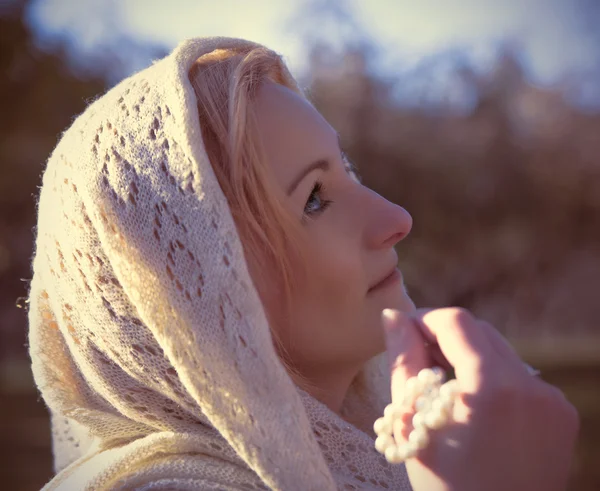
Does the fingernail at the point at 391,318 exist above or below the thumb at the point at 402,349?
above

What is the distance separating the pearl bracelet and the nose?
352 millimetres

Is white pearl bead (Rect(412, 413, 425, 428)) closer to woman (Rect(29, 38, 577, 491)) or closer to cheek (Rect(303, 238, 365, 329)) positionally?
woman (Rect(29, 38, 577, 491))

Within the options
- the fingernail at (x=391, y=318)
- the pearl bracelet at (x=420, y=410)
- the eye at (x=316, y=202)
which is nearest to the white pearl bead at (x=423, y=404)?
the pearl bracelet at (x=420, y=410)

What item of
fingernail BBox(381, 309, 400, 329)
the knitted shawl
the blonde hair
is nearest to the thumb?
fingernail BBox(381, 309, 400, 329)

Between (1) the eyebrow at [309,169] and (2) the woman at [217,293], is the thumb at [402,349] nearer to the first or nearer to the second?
(2) the woman at [217,293]

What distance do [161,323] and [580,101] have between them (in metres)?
6.18

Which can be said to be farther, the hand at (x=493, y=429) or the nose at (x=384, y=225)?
the nose at (x=384, y=225)

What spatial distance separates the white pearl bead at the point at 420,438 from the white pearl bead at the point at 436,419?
0.04 ft

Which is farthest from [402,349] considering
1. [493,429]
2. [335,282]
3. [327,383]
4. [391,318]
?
[327,383]

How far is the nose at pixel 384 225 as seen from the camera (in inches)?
47.1

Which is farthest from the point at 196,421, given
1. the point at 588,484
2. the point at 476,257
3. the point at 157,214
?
the point at 476,257

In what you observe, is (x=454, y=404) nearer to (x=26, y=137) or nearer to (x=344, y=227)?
(x=344, y=227)

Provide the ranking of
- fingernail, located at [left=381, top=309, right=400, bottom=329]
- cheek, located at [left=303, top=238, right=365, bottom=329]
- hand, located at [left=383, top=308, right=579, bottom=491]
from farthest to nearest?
cheek, located at [left=303, top=238, right=365, bottom=329] < fingernail, located at [left=381, top=309, right=400, bottom=329] < hand, located at [left=383, top=308, right=579, bottom=491]

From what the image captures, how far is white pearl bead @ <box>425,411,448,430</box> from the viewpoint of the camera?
0.82 m
